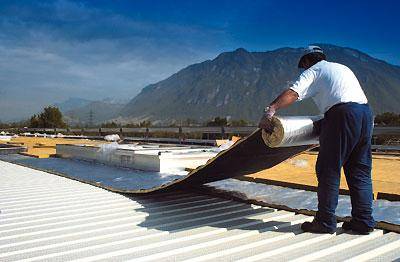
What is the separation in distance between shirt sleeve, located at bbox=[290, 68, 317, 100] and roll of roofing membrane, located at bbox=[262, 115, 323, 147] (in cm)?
21

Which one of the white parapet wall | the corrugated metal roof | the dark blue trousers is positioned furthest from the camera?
the white parapet wall

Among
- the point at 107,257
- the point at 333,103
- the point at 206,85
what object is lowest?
the point at 107,257

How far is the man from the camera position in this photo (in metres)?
2.97

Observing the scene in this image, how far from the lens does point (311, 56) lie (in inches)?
128

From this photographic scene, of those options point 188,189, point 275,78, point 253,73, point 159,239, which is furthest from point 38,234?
point 253,73

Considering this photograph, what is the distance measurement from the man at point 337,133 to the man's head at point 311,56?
0.06 meters

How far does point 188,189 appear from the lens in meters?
5.08

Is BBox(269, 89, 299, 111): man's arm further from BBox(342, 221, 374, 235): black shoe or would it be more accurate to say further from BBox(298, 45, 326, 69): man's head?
BBox(342, 221, 374, 235): black shoe

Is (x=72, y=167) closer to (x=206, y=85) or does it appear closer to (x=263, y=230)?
(x=263, y=230)

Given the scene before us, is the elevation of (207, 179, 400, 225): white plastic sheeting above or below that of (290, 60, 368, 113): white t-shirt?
below

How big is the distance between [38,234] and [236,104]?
502 ft

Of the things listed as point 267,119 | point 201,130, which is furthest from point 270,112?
point 201,130

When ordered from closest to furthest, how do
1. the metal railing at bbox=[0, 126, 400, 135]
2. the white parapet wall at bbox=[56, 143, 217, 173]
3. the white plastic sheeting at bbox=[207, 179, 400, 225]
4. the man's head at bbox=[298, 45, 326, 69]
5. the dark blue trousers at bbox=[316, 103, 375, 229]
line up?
the dark blue trousers at bbox=[316, 103, 375, 229], the man's head at bbox=[298, 45, 326, 69], the white plastic sheeting at bbox=[207, 179, 400, 225], the white parapet wall at bbox=[56, 143, 217, 173], the metal railing at bbox=[0, 126, 400, 135]

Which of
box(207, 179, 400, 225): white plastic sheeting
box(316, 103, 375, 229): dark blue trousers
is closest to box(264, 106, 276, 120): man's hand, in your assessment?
box(316, 103, 375, 229): dark blue trousers
